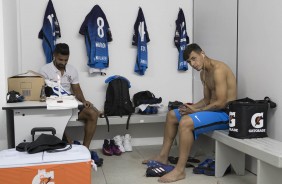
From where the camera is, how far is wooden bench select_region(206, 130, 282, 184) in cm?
221

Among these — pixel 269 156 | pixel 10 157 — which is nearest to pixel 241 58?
pixel 269 156

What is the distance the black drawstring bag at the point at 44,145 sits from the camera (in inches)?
77.0

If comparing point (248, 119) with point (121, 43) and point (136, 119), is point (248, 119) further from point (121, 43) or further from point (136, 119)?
point (121, 43)

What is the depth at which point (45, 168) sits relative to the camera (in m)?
1.85

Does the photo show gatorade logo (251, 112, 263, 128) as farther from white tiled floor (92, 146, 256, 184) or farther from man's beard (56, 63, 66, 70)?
man's beard (56, 63, 66, 70)

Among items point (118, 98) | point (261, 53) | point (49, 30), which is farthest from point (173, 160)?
point (49, 30)

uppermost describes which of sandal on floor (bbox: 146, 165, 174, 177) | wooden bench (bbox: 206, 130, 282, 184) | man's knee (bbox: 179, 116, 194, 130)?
man's knee (bbox: 179, 116, 194, 130)

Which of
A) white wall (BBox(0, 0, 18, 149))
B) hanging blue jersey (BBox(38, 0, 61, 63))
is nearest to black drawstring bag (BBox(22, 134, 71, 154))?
white wall (BBox(0, 0, 18, 149))

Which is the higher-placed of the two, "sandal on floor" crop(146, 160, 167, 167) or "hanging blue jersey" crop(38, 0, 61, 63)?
"hanging blue jersey" crop(38, 0, 61, 63)

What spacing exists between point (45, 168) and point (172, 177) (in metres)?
1.29

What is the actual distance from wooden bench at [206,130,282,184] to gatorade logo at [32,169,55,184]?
1.47 meters

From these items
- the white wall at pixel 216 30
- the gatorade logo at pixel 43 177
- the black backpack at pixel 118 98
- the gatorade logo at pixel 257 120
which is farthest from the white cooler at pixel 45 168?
the white wall at pixel 216 30

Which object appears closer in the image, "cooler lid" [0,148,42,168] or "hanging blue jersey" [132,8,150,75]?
"cooler lid" [0,148,42,168]

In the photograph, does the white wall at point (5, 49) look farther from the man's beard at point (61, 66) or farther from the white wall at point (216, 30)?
the white wall at point (216, 30)
